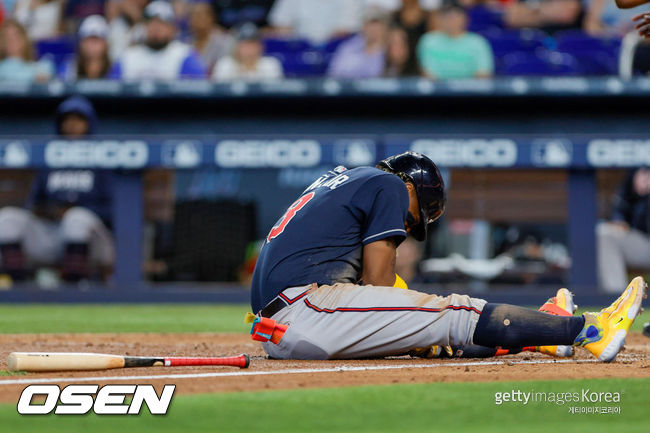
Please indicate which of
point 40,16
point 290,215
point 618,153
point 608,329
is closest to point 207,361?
point 290,215

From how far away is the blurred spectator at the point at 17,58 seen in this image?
36.3 feet

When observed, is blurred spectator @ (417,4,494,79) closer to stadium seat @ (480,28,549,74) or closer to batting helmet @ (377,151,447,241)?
stadium seat @ (480,28,549,74)

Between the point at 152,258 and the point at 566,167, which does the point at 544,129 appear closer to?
the point at 566,167

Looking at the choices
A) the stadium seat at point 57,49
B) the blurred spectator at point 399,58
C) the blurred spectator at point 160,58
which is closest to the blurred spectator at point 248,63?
the blurred spectator at point 160,58

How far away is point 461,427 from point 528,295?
654 centimetres

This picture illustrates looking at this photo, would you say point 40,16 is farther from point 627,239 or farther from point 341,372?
point 341,372

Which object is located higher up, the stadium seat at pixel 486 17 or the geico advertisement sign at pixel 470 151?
the stadium seat at pixel 486 17

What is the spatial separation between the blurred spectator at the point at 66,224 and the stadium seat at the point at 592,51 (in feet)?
18.0

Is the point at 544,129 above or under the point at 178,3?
under

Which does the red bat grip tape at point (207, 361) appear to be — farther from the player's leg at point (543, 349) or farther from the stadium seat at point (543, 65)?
the stadium seat at point (543, 65)

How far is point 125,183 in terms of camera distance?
896 centimetres

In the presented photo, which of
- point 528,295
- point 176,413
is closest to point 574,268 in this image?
point 528,295

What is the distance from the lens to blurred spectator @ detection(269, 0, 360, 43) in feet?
36.8

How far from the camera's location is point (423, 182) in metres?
3.81
